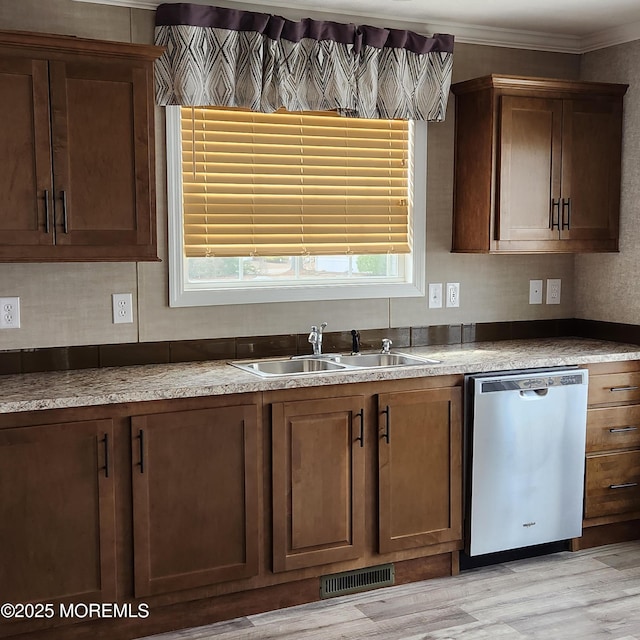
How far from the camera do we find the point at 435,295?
423 centimetres

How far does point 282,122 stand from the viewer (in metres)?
3.83

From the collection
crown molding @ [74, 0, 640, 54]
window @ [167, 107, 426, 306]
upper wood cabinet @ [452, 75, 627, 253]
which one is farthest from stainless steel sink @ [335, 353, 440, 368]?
crown molding @ [74, 0, 640, 54]

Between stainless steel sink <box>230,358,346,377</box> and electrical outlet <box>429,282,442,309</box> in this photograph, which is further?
electrical outlet <box>429,282,442,309</box>

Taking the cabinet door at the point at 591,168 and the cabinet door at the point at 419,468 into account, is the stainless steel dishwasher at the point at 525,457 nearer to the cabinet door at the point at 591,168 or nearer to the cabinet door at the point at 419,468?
the cabinet door at the point at 419,468

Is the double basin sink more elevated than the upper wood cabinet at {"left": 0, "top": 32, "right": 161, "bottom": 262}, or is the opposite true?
the upper wood cabinet at {"left": 0, "top": 32, "right": 161, "bottom": 262}

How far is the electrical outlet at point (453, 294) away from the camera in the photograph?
4.26 m

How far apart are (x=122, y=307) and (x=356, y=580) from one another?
150 centimetres

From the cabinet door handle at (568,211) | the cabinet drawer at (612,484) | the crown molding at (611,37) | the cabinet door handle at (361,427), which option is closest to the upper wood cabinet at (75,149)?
the cabinet door handle at (361,427)

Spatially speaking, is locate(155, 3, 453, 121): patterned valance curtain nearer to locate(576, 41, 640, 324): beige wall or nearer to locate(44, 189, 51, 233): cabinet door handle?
locate(44, 189, 51, 233): cabinet door handle

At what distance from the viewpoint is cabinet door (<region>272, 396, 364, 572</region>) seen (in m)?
3.26

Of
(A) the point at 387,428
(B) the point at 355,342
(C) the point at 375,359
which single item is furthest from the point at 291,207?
(A) the point at 387,428

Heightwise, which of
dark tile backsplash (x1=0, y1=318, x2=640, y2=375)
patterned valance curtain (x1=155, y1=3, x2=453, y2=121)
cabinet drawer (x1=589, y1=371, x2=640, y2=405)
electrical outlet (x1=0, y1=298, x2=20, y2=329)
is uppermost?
patterned valance curtain (x1=155, y1=3, x2=453, y2=121)

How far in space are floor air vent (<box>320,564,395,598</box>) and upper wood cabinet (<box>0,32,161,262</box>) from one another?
1493 mm

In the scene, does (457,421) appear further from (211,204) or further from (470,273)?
(211,204)
